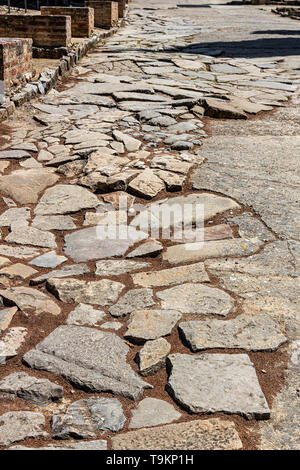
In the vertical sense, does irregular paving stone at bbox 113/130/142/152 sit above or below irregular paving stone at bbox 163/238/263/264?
above

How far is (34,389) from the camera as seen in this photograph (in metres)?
1.80

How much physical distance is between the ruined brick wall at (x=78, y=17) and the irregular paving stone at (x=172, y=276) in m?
8.30

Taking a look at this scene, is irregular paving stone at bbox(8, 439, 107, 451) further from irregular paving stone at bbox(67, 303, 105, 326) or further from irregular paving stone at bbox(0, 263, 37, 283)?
irregular paving stone at bbox(0, 263, 37, 283)

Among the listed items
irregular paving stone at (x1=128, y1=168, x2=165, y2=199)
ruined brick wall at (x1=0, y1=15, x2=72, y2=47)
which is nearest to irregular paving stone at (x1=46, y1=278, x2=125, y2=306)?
irregular paving stone at (x1=128, y1=168, x2=165, y2=199)

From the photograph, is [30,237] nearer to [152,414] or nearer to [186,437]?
[152,414]

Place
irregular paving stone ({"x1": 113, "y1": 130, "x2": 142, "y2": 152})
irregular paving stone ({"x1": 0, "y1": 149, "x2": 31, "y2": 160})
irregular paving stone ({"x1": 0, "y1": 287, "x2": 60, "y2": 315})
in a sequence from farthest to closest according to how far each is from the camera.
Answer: irregular paving stone ({"x1": 113, "y1": 130, "x2": 142, "y2": 152})
irregular paving stone ({"x1": 0, "y1": 149, "x2": 31, "y2": 160})
irregular paving stone ({"x1": 0, "y1": 287, "x2": 60, "y2": 315})

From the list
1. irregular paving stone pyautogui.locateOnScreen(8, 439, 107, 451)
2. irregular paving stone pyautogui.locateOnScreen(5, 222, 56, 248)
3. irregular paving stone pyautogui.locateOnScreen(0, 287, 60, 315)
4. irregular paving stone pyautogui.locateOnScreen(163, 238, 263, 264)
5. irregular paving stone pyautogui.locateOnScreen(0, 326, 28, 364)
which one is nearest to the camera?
irregular paving stone pyautogui.locateOnScreen(8, 439, 107, 451)

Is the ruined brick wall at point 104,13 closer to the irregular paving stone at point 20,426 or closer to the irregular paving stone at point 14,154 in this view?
the irregular paving stone at point 14,154

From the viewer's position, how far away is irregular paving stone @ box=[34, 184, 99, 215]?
3273 millimetres

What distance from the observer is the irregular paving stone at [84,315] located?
2.19 m

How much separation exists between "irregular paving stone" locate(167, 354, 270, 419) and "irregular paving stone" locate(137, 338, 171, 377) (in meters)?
0.04

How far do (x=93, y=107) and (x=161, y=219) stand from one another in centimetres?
277

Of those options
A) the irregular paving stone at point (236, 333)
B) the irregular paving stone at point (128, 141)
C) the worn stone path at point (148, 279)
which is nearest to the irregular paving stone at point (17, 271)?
the worn stone path at point (148, 279)

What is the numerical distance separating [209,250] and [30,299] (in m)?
1.00
